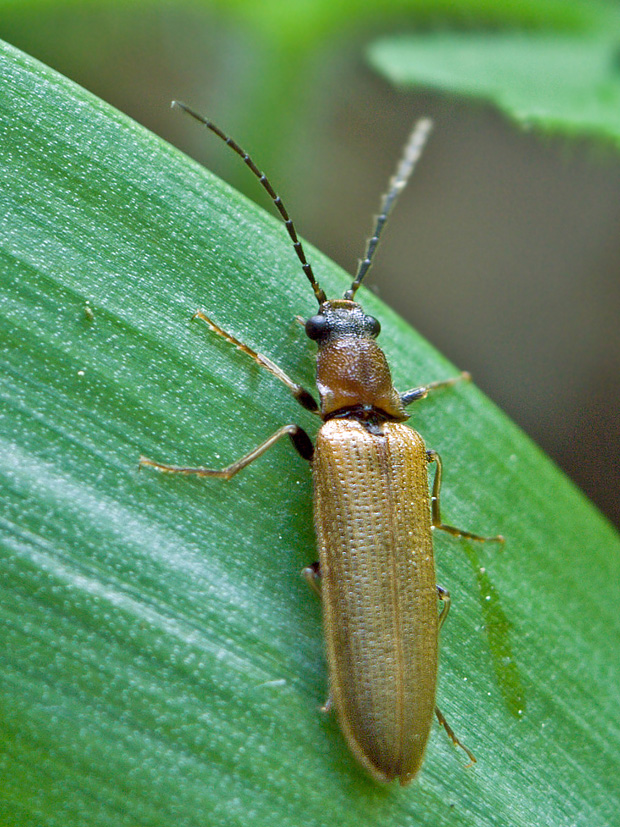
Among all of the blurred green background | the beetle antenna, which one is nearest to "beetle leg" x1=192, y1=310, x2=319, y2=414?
the beetle antenna

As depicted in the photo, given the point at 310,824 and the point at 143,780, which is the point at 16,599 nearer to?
the point at 143,780

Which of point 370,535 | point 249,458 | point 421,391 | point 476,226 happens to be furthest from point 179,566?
point 476,226

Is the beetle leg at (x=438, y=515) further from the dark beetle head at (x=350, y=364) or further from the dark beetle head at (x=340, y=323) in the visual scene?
the dark beetle head at (x=340, y=323)

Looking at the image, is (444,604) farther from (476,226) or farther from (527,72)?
(476,226)

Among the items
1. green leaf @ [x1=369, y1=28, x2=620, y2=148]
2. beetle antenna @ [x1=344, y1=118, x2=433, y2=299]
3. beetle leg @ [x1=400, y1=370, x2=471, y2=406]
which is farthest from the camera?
green leaf @ [x1=369, y1=28, x2=620, y2=148]

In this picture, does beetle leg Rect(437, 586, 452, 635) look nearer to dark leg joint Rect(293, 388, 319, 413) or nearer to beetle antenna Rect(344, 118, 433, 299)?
dark leg joint Rect(293, 388, 319, 413)

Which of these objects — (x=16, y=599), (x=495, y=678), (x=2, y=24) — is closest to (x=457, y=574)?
(x=495, y=678)
